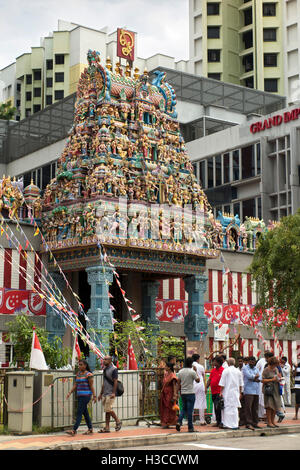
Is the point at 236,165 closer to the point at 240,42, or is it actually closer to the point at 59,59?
the point at 240,42

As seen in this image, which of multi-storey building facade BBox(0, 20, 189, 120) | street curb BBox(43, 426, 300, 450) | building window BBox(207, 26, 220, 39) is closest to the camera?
street curb BBox(43, 426, 300, 450)

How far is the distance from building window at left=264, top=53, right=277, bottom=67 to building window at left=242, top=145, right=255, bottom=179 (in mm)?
23676

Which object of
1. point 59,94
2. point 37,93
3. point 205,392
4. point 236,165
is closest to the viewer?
point 205,392

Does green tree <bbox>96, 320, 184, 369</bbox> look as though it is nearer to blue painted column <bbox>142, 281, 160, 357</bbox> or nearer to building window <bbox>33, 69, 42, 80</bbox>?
blue painted column <bbox>142, 281, 160, 357</bbox>

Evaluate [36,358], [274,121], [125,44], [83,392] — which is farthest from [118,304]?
[274,121]

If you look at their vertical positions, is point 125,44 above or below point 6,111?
below

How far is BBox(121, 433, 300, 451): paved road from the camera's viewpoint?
15594mm

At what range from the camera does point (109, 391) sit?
1812cm

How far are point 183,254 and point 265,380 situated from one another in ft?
32.5

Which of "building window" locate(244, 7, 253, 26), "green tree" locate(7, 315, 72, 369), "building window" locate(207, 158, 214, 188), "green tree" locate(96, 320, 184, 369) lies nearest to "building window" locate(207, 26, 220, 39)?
"building window" locate(244, 7, 253, 26)

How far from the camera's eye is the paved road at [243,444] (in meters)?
15.6

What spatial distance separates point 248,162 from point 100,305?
25289 millimetres

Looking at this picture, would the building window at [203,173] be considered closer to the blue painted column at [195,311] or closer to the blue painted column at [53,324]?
the blue painted column at [195,311]
